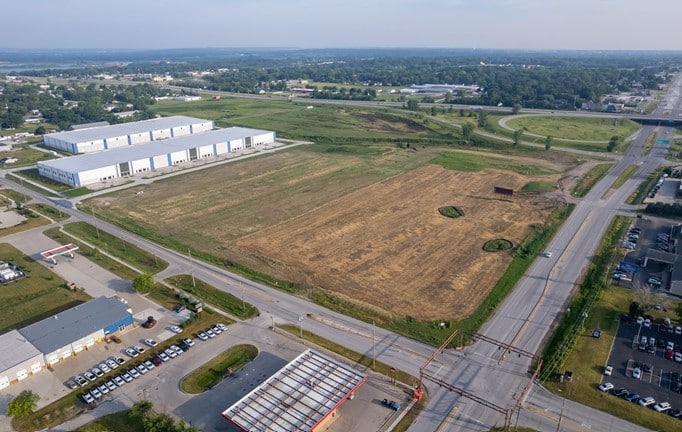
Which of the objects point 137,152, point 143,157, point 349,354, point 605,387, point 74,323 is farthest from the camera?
point 137,152

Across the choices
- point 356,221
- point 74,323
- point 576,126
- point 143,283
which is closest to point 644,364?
point 356,221

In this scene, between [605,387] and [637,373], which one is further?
[637,373]

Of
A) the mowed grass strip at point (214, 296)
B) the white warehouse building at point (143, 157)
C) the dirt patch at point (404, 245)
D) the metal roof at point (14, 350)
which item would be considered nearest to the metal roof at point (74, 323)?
the metal roof at point (14, 350)

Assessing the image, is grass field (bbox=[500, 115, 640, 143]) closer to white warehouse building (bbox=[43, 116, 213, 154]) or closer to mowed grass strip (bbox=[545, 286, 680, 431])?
mowed grass strip (bbox=[545, 286, 680, 431])

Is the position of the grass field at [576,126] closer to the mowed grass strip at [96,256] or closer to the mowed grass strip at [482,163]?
the mowed grass strip at [482,163]

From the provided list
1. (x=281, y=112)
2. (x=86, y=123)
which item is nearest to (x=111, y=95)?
(x=86, y=123)

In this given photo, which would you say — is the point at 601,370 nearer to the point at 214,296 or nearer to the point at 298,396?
the point at 298,396
